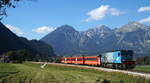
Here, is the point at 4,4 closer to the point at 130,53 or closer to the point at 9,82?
the point at 9,82

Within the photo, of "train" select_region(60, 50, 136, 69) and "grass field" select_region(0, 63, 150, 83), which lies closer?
"grass field" select_region(0, 63, 150, 83)

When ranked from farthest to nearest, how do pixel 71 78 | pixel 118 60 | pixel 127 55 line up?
pixel 118 60 < pixel 127 55 < pixel 71 78

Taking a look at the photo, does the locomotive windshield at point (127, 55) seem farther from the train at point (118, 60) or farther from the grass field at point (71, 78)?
the grass field at point (71, 78)

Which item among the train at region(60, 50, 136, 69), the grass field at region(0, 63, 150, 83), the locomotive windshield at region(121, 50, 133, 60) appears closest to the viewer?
the grass field at region(0, 63, 150, 83)

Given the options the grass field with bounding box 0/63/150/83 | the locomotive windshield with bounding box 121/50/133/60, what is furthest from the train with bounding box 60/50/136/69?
the grass field with bounding box 0/63/150/83

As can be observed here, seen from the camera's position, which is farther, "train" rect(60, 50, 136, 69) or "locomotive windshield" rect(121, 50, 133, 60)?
"locomotive windshield" rect(121, 50, 133, 60)

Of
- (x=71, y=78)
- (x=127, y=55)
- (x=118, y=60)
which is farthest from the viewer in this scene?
(x=118, y=60)

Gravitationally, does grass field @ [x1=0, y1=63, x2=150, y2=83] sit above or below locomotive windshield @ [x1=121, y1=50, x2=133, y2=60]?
below

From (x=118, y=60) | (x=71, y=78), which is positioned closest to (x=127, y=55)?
(x=118, y=60)

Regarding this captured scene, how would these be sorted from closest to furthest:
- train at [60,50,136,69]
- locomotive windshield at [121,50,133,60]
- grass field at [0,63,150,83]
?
grass field at [0,63,150,83] → train at [60,50,136,69] → locomotive windshield at [121,50,133,60]

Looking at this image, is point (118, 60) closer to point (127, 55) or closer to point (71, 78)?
point (127, 55)

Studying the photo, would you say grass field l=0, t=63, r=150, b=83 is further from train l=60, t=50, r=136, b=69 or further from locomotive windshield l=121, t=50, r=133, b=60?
locomotive windshield l=121, t=50, r=133, b=60

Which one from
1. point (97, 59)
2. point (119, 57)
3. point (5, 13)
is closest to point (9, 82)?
point (5, 13)

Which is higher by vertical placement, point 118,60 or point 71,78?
point 118,60
